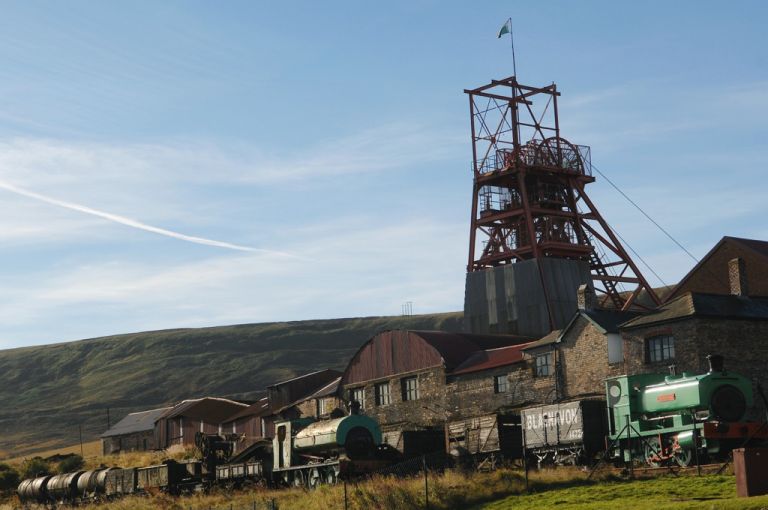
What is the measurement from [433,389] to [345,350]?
10443 cm

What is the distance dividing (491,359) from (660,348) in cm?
1161

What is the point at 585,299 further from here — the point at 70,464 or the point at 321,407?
the point at 70,464

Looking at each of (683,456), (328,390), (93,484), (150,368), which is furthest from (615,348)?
(150,368)

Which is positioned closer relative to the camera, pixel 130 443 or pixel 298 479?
pixel 298 479

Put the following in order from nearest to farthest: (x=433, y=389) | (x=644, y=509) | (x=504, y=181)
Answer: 1. (x=644, y=509)
2. (x=433, y=389)
3. (x=504, y=181)

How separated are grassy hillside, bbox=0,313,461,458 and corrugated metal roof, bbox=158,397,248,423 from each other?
35828 millimetres

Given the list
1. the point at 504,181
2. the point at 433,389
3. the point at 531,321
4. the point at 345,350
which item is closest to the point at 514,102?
the point at 504,181

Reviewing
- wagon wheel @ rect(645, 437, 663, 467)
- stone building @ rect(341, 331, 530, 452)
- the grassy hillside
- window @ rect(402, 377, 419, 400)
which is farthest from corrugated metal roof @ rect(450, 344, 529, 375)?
the grassy hillside

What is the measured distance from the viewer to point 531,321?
61.4m

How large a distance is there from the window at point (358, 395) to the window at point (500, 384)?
10951 mm

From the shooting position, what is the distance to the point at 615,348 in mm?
44531

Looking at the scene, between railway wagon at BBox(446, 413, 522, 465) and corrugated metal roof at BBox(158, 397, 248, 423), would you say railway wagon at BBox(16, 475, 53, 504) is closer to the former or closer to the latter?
railway wagon at BBox(446, 413, 522, 465)

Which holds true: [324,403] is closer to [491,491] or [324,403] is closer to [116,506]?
[116,506]

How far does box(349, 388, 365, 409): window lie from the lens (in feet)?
196
